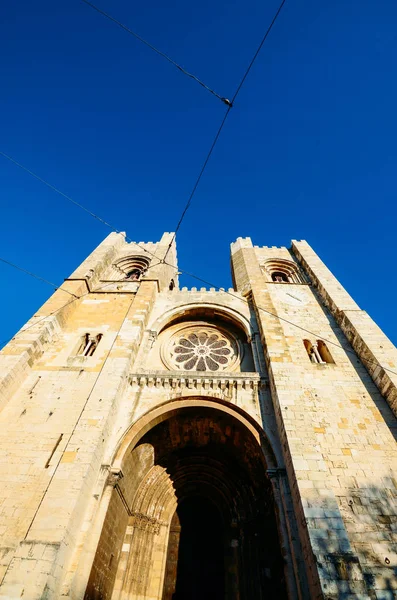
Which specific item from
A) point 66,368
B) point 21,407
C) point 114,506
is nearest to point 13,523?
point 114,506

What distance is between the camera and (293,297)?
1271 centimetres

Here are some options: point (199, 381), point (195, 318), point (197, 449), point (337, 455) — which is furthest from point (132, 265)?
point (337, 455)

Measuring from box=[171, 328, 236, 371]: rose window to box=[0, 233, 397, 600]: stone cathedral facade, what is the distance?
0.07m

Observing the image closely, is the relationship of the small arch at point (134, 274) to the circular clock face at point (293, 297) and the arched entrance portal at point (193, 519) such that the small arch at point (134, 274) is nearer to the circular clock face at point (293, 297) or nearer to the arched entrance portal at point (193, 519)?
the circular clock face at point (293, 297)

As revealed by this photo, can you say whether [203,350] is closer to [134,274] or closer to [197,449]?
[197,449]

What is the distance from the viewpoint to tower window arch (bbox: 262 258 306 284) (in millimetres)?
16156

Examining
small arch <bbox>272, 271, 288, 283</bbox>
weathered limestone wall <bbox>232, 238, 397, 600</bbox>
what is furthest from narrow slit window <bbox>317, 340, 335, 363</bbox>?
small arch <bbox>272, 271, 288, 283</bbox>

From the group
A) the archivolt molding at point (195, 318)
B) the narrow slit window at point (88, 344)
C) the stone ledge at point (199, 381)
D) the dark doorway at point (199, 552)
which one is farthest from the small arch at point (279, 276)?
the dark doorway at point (199, 552)

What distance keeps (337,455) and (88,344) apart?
7.84 metres

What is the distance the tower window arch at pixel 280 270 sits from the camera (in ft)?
53.0

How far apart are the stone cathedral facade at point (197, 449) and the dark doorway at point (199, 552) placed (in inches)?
1.5

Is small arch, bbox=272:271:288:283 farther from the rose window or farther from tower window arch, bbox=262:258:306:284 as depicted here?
the rose window

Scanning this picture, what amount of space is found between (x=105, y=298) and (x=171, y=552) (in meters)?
8.96

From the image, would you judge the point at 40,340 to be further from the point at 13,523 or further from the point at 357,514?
the point at 357,514
